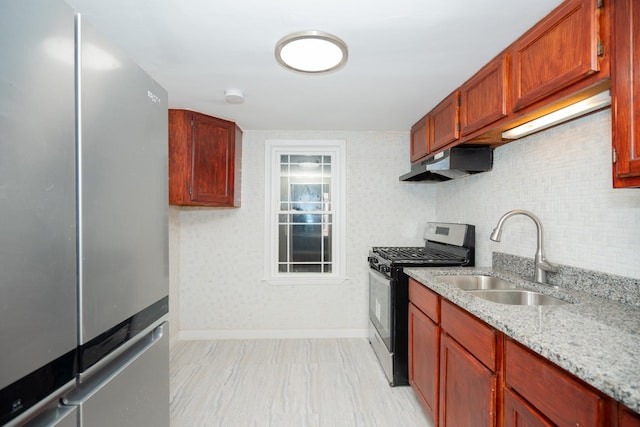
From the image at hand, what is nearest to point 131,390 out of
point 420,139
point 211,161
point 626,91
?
point 626,91

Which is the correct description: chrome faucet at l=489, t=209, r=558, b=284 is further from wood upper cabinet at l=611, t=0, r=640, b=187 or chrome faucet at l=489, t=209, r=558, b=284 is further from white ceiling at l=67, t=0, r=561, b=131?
white ceiling at l=67, t=0, r=561, b=131

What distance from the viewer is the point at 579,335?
104 centimetres

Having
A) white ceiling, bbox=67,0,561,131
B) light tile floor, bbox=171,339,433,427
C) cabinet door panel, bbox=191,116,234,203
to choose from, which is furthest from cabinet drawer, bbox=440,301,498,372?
cabinet door panel, bbox=191,116,234,203

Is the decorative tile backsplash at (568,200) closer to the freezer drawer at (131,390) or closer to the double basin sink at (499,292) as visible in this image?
the double basin sink at (499,292)

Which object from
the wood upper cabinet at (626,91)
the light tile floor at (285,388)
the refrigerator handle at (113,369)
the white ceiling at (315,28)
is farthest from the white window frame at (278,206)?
the wood upper cabinet at (626,91)

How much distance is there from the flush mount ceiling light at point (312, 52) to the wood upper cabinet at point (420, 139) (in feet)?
4.59

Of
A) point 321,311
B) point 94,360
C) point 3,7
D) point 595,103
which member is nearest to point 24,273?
point 94,360

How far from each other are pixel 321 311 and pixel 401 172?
5.89 ft

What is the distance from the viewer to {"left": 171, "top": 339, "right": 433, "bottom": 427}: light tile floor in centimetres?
210

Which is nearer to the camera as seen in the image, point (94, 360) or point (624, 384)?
point (624, 384)

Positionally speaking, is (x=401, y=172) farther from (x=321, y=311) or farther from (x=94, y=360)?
(x=94, y=360)

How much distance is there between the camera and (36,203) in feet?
2.26

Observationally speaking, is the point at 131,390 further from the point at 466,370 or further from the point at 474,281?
the point at 474,281

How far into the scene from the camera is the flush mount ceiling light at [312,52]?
5.09ft
